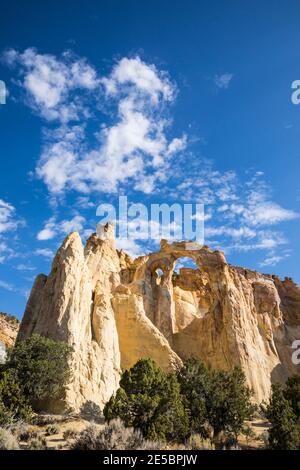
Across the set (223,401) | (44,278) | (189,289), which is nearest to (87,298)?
(44,278)

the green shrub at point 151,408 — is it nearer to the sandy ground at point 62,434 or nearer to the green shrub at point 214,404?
the sandy ground at point 62,434

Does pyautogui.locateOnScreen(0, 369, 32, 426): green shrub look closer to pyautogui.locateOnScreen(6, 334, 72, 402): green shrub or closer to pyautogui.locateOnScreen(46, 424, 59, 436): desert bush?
pyautogui.locateOnScreen(6, 334, 72, 402): green shrub

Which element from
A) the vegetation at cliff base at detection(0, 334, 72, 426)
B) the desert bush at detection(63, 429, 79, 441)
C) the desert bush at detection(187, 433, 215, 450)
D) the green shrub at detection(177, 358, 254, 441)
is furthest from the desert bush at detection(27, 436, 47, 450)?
the green shrub at detection(177, 358, 254, 441)

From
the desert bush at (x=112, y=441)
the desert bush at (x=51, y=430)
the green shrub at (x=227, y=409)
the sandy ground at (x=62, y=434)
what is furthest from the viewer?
the green shrub at (x=227, y=409)

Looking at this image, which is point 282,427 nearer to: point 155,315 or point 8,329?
point 155,315

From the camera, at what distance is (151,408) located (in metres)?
18.2

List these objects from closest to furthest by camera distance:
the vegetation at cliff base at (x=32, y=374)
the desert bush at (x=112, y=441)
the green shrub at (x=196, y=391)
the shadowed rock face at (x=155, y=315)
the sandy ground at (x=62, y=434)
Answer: the desert bush at (x=112, y=441), the sandy ground at (x=62, y=434), the vegetation at cliff base at (x=32, y=374), the green shrub at (x=196, y=391), the shadowed rock face at (x=155, y=315)

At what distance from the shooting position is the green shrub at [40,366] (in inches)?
848

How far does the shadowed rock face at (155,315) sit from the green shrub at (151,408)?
18.0ft

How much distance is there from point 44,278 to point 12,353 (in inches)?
361

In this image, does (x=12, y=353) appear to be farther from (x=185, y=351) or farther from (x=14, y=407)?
(x=185, y=351)

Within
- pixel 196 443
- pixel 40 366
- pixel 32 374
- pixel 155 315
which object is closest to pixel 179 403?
pixel 196 443

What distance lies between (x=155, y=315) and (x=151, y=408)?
24470 mm

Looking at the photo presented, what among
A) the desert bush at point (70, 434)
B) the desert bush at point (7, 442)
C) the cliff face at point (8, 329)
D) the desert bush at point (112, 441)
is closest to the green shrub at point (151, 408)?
the desert bush at point (70, 434)
